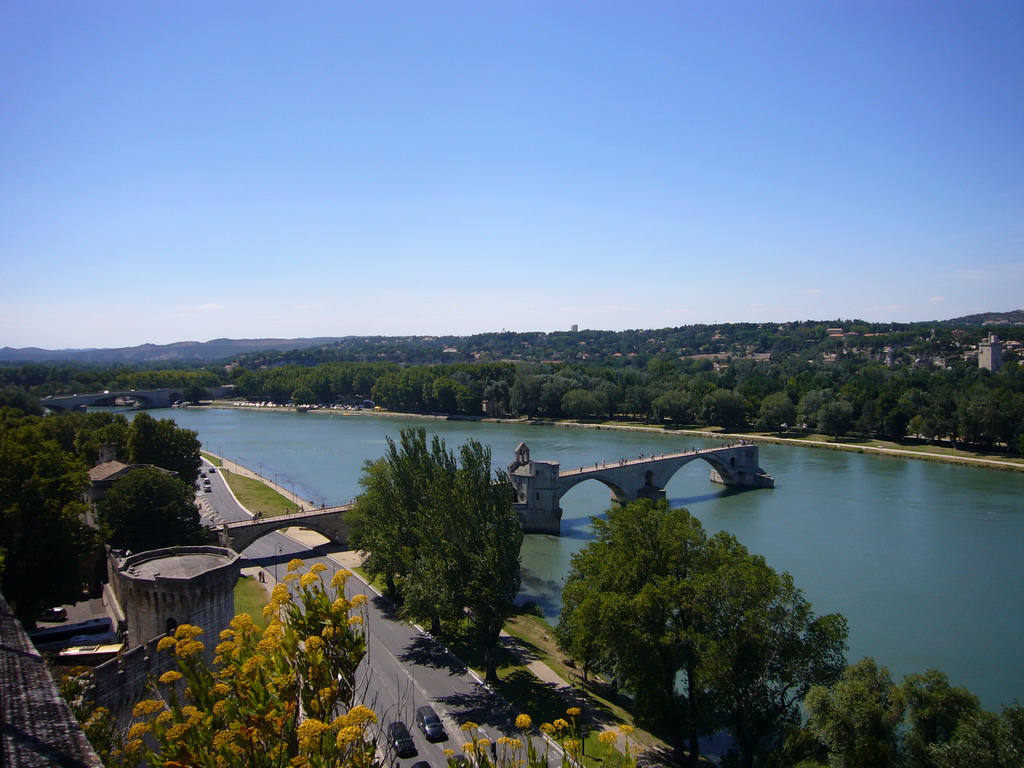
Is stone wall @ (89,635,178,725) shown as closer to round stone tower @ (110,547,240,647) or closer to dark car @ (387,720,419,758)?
round stone tower @ (110,547,240,647)

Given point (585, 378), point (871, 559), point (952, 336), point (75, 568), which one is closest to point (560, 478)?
point (871, 559)

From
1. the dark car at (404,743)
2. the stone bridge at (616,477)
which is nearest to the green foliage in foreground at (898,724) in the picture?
the dark car at (404,743)

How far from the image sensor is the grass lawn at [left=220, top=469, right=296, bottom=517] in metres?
36.3

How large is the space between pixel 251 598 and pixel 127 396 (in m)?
96.3

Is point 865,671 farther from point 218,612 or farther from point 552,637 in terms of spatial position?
point 218,612

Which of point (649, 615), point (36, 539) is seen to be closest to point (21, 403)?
point (36, 539)

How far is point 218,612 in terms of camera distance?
1584 cm

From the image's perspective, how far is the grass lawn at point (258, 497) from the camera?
3631 cm

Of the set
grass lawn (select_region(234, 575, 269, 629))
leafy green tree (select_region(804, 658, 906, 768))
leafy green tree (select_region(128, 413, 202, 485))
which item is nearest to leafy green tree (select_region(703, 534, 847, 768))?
leafy green tree (select_region(804, 658, 906, 768))

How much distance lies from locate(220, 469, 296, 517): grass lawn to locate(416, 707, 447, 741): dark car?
67.6 ft

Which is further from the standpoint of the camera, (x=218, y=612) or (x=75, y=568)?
(x=75, y=568)

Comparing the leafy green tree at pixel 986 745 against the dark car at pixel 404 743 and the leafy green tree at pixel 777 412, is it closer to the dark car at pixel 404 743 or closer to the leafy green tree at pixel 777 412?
the dark car at pixel 404 743

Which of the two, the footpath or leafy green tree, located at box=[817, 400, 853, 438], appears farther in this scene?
leafy green tree, located at box=[817, 400, 853, 438]

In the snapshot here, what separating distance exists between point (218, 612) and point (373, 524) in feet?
26.7
